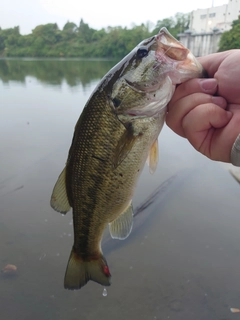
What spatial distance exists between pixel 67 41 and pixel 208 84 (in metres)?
94.8

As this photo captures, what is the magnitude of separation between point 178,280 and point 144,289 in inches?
19.3

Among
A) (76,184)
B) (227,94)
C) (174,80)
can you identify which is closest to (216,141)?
(227,94)

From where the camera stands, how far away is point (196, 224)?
5203 mm

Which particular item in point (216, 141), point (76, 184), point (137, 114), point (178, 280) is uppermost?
point (137, 114)

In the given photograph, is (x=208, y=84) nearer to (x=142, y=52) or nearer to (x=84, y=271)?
(x=142, y=52)

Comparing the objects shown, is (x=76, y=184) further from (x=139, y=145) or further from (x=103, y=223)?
(x=139, y=145)

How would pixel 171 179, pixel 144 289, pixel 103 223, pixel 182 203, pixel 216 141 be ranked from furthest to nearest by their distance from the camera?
pixel 171 179, pixel 182 203, pixel 144 289, pixel 103 223, pixel 216 141

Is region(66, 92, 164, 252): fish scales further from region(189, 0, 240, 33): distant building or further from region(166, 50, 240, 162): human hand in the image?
region(189, 0, 240, 33): distant building

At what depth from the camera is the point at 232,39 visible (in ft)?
94.0

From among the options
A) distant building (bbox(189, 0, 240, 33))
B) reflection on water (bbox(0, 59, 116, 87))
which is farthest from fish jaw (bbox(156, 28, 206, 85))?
distant building (bbox(189, 0, 240, 33))

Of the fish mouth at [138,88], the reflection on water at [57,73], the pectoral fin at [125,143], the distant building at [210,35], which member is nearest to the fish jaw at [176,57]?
the fish mouth at [138,88]

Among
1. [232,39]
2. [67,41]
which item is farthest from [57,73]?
[67,41]

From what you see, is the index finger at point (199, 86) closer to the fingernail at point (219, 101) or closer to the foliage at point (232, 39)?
the fingernail at point (219, 101)

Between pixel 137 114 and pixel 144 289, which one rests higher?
pixel 137 114
